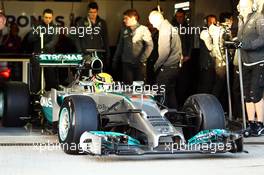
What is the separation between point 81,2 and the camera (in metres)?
16.7

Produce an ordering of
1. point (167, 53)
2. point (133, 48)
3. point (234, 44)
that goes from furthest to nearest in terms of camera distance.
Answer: point (133, 48) → point (167, 53) → point (234, 44)

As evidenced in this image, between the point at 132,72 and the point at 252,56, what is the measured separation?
3.27 meters

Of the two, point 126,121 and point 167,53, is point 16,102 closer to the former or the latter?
point 167,53

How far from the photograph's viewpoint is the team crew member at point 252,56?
36.7 feet

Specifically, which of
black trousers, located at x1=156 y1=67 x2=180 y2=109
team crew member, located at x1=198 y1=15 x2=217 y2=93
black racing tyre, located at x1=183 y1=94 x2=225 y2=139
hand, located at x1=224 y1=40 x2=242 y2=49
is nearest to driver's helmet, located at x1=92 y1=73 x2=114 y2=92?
black racing tyre, located at x1=183 y1=94 x2=225 y2=139

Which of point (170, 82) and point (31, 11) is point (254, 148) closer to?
point (170, 82)

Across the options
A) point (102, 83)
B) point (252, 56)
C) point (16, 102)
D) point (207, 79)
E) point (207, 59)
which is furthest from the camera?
point (207, 79)

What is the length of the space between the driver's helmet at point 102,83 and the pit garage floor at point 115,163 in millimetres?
936

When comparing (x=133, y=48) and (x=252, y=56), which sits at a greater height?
(x=133, y=48)

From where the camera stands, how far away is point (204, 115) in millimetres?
9555

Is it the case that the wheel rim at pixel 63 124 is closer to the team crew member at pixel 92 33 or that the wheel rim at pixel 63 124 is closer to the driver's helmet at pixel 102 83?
the driver's helmet at pixel 102 83

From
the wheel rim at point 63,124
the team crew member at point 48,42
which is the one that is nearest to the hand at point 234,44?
the wheel rim at point 63,124

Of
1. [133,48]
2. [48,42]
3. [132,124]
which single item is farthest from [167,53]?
[132,124]

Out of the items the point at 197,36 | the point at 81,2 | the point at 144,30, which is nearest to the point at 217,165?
the point at 144,30
